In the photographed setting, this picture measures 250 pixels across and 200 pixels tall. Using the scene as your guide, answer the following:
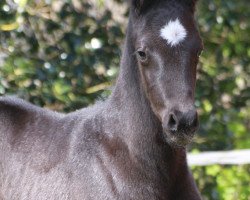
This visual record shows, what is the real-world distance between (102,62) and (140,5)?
3.12 meters

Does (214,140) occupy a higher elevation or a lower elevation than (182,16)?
lower

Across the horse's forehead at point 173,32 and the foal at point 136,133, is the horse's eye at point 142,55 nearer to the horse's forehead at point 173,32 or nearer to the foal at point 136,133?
the foal at point 136,133

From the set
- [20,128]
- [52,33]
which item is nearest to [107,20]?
[52,33]

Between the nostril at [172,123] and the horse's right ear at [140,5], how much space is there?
2.33ft

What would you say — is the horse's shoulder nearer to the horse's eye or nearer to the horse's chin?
the horse's eye

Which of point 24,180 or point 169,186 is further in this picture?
point 24,180

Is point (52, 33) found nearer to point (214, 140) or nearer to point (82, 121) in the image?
point (214, 140)

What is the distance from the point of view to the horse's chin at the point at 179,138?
441 cm

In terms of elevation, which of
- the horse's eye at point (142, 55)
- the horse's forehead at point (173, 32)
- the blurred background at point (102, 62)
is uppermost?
the horse's forehead at point (173, 32)

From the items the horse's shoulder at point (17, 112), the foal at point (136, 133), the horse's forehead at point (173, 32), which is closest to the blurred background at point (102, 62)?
the horse's shoulder at point (17, 112)

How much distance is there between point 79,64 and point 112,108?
278cm

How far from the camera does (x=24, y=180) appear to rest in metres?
5.32

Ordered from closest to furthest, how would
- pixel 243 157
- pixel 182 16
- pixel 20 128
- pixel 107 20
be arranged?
1. pixel 182 16
2. pixel 20 128
3. pixel 243 157
4. pixel 107 20

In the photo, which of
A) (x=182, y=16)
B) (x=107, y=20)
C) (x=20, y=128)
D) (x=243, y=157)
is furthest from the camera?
(x=107, y=20)
